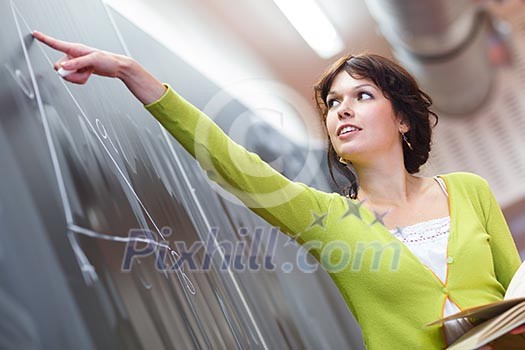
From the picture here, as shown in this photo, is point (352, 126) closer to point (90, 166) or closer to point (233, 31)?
point (90, 166)

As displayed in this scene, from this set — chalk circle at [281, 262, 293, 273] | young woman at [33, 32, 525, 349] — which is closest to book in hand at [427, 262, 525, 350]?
young woman at [33, 32, 525, 349]

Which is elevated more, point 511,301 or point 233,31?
point 233,31

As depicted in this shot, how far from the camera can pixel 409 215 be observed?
1.20 m

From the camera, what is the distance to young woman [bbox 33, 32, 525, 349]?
3.25 feet

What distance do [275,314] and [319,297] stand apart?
33.8 inches

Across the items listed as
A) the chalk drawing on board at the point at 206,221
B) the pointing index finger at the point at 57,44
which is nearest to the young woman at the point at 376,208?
the pointing index finger at the point at 57,44

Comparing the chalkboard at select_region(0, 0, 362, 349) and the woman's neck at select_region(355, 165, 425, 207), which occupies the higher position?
the chalkboard at select_region(0, 0, 362, 349)

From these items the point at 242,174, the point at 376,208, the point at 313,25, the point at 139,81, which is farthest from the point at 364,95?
the point at 313,25

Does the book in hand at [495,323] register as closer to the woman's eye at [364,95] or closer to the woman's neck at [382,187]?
the woman's neck at [382,187]

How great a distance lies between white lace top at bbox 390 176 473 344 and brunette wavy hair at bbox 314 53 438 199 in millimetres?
129

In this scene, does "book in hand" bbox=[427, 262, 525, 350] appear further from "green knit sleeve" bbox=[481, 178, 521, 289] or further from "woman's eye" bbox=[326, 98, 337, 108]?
"woman's eye" bbox=[326, 98, 337, 108]

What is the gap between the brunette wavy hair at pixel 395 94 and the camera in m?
1.27

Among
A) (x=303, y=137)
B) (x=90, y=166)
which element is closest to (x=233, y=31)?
(x=303, y=137)

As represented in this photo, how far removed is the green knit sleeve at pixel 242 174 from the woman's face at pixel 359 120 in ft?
0.32
